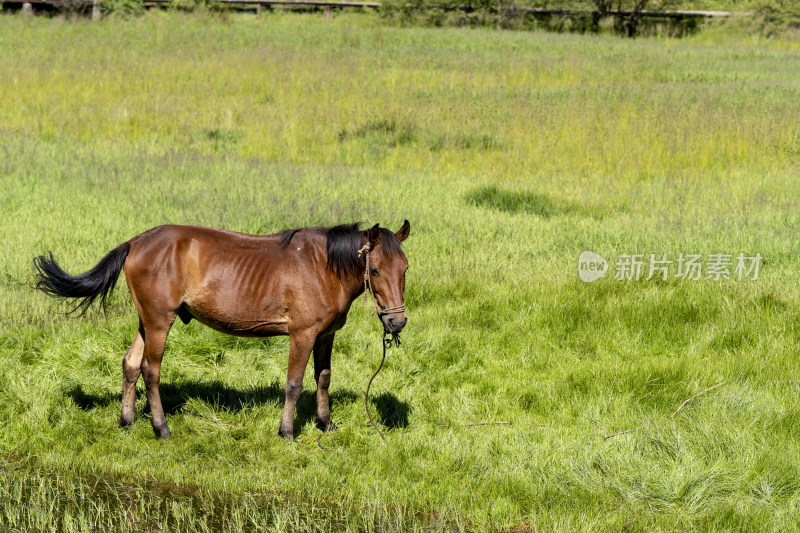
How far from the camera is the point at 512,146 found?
52.2 ft

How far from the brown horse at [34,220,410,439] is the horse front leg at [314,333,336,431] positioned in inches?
5.8

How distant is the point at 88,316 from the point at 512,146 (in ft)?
32.1

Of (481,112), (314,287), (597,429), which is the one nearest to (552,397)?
(597,429)

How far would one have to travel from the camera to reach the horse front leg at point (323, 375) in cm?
614

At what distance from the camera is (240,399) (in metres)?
6.76

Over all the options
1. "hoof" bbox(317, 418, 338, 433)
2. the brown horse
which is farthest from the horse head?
"hoof" bbox(317, 418, 338, 433)

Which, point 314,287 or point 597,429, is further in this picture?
point 597,429

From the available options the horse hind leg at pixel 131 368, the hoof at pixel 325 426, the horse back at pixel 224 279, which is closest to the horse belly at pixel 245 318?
the horse back at pixel 224 279

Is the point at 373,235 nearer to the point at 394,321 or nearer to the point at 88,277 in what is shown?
the point at 394,321

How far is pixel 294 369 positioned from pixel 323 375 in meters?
0.37

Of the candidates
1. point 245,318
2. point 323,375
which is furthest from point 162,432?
point 323,375

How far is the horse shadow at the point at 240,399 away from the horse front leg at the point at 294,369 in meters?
0.38

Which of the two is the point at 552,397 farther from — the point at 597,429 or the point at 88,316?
the point at 88,316

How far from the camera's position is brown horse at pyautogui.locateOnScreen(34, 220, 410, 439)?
5746mm
